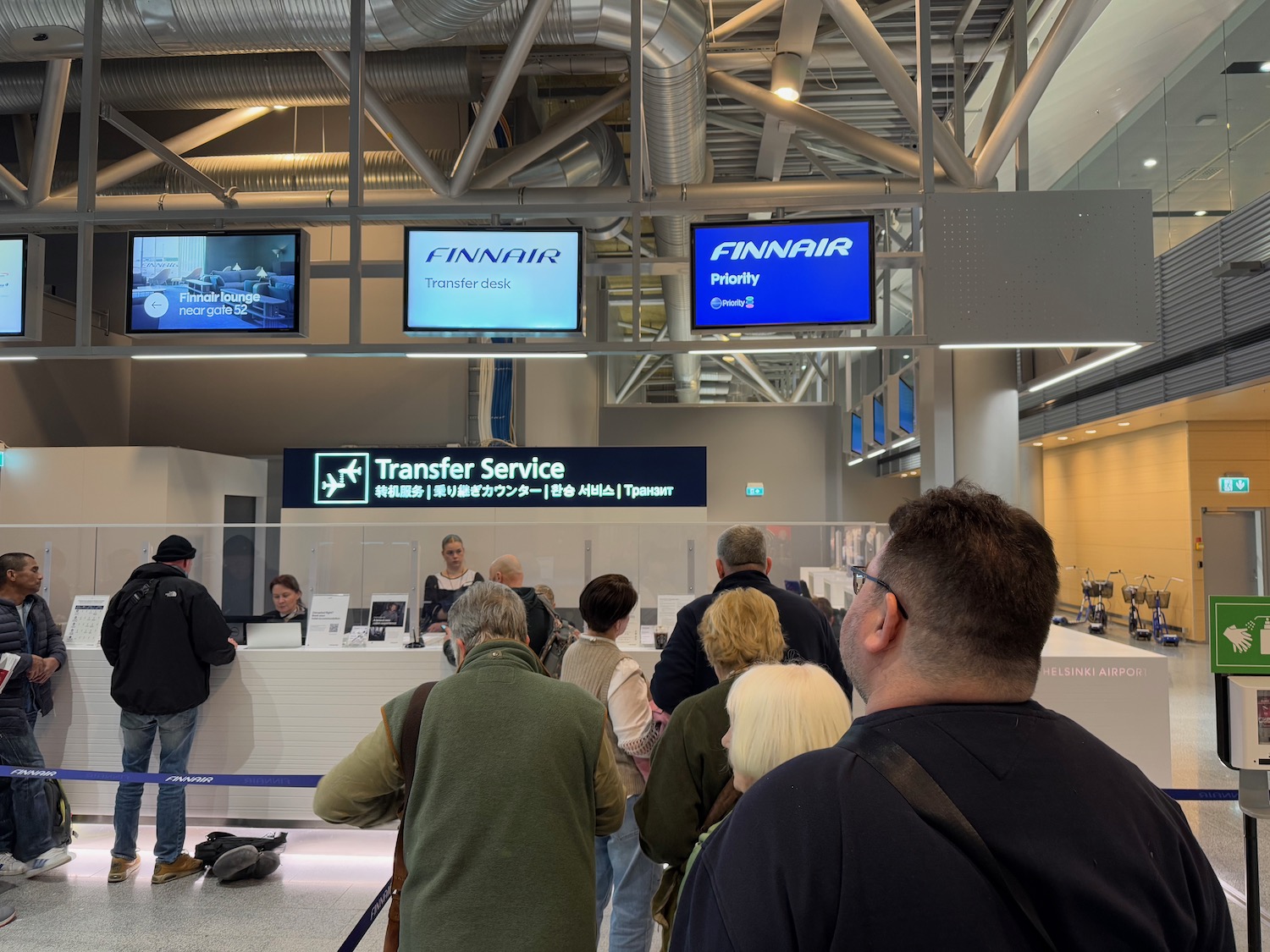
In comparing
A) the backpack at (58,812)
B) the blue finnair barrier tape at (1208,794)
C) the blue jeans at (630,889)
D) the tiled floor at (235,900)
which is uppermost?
the blue finnair barrier tape at (1208,794)

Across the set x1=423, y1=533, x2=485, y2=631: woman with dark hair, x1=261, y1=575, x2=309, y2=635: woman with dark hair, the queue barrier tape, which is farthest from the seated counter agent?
x1=423, y1=533, x2=485, y2=631: woman with dark hair

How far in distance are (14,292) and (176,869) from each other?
3057 mm

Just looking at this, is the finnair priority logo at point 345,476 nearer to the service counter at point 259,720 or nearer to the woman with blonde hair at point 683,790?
the service counter at point 259,720

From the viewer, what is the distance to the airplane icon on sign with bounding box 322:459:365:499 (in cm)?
878

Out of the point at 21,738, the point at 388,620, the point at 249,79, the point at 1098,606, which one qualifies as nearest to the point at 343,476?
the point at 388,620

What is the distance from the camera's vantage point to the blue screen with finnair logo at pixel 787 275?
176 inches

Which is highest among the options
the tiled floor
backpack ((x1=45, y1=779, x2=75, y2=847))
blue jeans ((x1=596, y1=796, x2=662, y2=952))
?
blue jeans ((x1=596, y1=796, x2=662, y2=952))

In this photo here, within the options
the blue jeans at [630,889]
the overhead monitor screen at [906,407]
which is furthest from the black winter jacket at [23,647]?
the overhead monitor screen at [906,407]

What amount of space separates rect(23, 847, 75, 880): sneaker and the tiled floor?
43mm

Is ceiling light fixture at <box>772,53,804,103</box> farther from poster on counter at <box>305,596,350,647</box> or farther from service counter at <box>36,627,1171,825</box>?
poster on counter at <box>305,596,350,647</box>

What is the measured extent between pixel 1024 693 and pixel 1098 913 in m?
0.21

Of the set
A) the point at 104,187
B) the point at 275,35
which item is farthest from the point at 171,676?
the point at 104,187

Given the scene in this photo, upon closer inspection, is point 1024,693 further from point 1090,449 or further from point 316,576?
point 1090,449

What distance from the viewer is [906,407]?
37.4 feet
